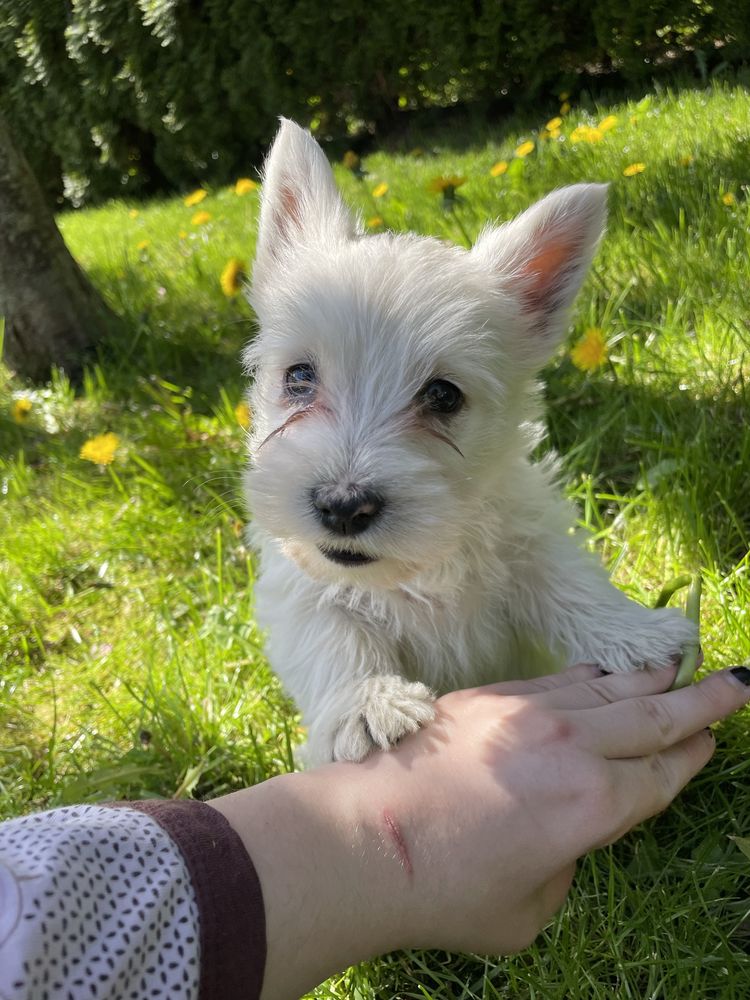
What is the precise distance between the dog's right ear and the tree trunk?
2.44 metres

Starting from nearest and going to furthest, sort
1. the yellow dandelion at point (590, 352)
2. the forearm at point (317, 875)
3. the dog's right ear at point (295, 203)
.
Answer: the forearm at point (317, 875)
the dog's right ear at point (295, 203)
the yellow dandelion at point (590, 352)

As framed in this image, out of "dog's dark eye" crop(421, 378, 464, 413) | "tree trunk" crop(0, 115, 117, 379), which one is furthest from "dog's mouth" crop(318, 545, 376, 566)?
"tree trunk" crop(0, 115, 117, 379)

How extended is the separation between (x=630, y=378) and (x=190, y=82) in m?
9.29

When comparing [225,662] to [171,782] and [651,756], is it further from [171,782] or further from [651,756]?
[651,756]

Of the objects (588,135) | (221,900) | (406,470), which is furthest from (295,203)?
(588,135)

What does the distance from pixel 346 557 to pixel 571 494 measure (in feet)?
4.31

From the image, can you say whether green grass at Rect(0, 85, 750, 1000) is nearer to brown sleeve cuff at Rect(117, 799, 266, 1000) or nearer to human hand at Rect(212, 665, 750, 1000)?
human hand at Rect(212, 665, 750, 1000)

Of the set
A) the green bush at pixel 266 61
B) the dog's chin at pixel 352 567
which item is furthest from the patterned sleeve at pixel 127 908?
the green bush at pixel 266 61

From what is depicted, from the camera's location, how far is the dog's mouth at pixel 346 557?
1.73 metres

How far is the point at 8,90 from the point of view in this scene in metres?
11.0

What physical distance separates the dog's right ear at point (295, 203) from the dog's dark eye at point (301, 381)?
435mm

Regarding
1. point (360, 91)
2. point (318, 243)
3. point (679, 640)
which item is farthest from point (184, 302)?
point (360, 91)

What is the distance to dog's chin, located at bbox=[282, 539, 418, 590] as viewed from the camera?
174cm

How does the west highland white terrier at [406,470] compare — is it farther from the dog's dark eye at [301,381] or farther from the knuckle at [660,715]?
the knuckle at [660,715]
